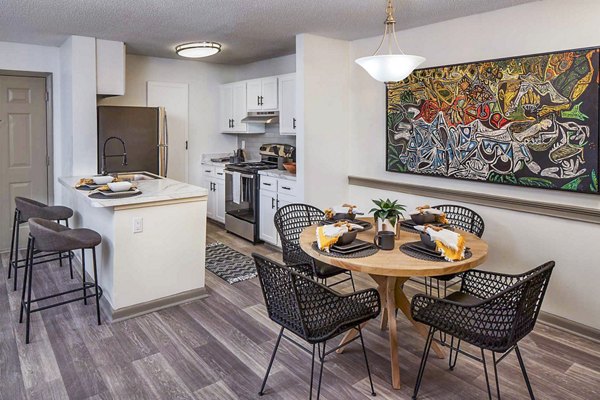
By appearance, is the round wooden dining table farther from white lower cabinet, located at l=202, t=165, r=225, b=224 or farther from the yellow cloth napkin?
white lower cabinet, located at l=202, t=165, r=225, b=224

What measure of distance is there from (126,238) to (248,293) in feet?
3.94

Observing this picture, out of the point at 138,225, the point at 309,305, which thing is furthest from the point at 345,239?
the point at 138,225

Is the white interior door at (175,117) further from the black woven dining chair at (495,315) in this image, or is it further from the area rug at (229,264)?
the black woven dining chair at (495,315)

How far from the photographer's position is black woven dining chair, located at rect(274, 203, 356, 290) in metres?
3.10

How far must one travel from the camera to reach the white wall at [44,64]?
482 centimetres

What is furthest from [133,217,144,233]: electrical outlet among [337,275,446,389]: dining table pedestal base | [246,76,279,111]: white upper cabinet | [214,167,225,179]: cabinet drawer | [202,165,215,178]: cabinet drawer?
[202,165,215,178]: cabinet drawer

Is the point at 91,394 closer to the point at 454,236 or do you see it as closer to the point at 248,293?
the point at 248,293

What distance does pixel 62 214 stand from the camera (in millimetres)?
3988

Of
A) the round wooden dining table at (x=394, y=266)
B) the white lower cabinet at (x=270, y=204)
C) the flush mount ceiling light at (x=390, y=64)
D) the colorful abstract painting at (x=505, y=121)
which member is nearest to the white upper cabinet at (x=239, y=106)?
the white lower cabinet at (x=270, y=204)

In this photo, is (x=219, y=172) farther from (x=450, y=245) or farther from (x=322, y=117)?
(x=450, y=245)

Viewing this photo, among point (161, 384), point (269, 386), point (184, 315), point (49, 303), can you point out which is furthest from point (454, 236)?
point (49, 303)

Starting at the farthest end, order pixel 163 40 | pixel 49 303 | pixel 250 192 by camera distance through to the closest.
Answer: pixel 250 192, pixel 163 40, pixel 49 303

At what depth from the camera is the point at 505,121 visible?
11.2 feet

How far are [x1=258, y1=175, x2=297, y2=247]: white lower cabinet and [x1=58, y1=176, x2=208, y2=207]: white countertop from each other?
1371 millimetres
